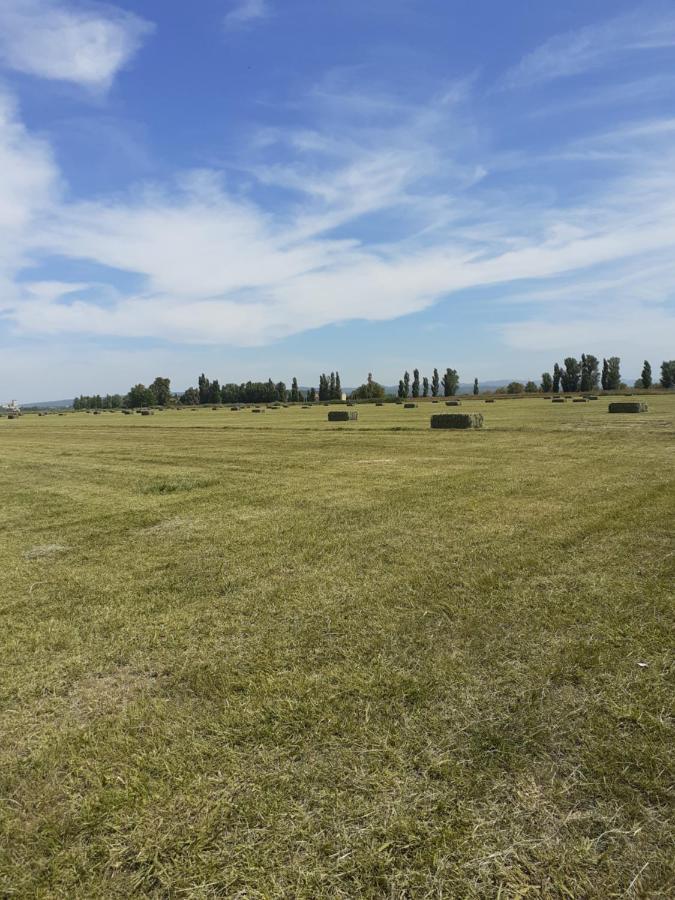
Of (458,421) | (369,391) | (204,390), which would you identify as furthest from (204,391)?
(458,421)

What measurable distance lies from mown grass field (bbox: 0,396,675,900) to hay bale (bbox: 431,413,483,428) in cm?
1651

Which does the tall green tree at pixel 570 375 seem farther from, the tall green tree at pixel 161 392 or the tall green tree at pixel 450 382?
the tall green tree at pixel 161 392

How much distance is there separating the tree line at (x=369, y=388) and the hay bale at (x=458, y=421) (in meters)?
77.1

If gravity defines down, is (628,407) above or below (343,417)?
above

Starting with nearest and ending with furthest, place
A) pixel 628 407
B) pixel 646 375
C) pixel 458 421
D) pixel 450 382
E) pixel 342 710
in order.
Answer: pixel 342 710
pixel 458 421
pixel 628 407
pixel 646 375
pixel 450 382

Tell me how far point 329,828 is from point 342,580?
289 cm

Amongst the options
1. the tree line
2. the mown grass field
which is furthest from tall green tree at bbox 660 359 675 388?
the mown grass field

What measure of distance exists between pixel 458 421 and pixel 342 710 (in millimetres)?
21508

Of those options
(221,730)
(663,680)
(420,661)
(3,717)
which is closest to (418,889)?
(221,730)

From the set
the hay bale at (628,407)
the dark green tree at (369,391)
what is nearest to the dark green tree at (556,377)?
the dark green tree at (369,391)

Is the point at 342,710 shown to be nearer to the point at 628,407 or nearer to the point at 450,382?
the point at 628,407

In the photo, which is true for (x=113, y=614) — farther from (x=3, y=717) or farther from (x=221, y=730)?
(x=221, y=730)


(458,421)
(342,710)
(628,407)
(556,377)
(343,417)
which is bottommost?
(342,710)

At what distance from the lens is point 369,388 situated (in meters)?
120
